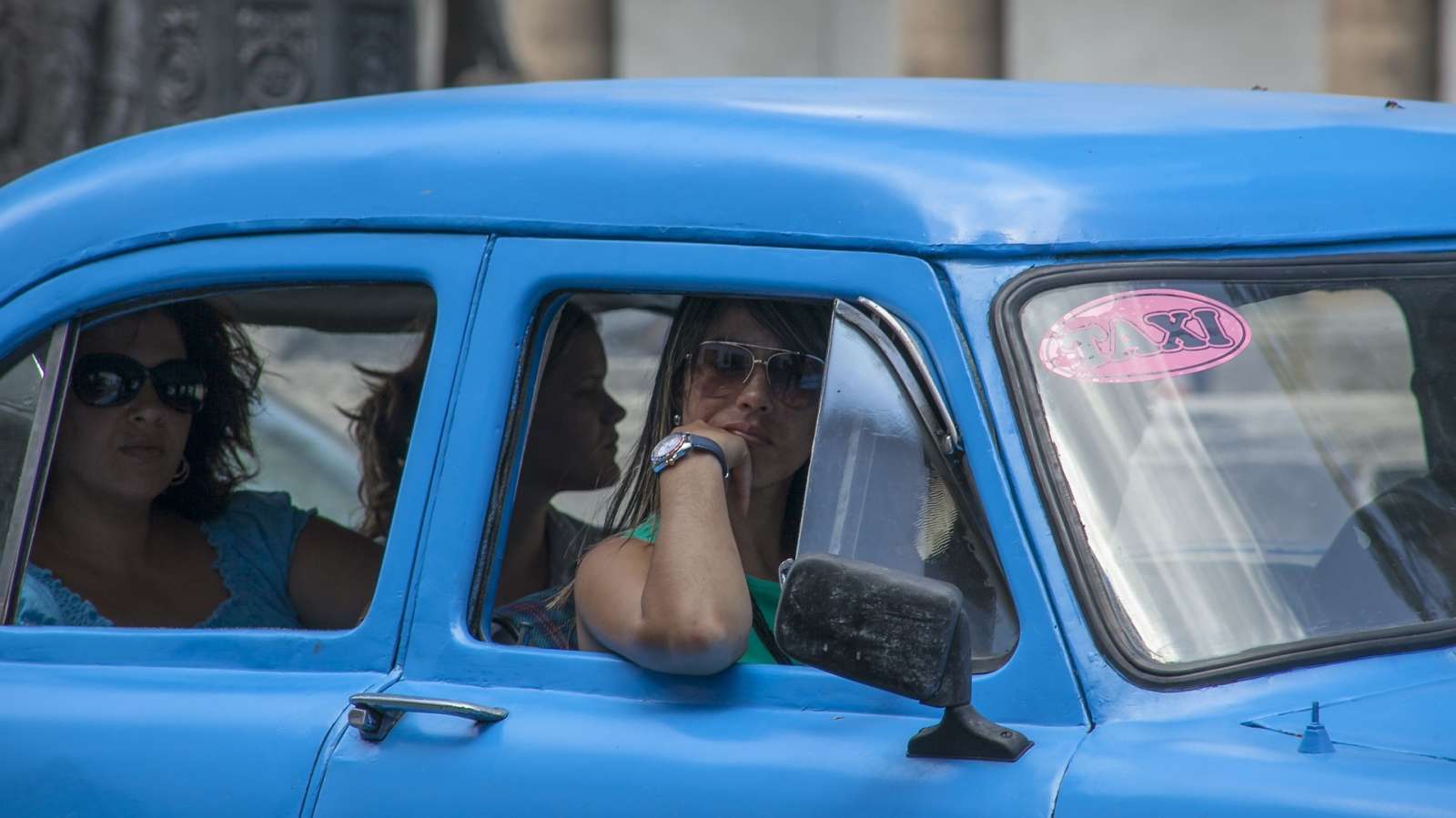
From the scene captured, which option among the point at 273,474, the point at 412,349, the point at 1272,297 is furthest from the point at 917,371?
the point at 273,474

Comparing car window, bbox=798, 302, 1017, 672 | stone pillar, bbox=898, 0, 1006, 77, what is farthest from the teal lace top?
stone pillar, bbox=898, 0, 1006, 77

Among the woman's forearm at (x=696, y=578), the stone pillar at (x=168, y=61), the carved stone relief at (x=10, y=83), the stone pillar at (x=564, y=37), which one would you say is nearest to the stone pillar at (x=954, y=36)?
the stone pillar at (x=564, y=37)

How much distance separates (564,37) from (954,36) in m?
4.04

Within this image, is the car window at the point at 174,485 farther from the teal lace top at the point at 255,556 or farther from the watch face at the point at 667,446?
the watch face at the point at 667,446

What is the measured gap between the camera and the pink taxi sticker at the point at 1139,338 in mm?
1948

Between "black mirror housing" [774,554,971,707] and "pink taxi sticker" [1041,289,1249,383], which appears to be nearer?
Result: "black mirror housing" [774,554,971,707]

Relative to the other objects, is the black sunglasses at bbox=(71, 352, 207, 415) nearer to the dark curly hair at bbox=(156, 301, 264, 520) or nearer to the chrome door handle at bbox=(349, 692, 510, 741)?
the dark curly hair at bbox=(156, 301, 264, 520)

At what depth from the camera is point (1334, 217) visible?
6.81 ft

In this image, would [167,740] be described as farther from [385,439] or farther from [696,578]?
[385,439]

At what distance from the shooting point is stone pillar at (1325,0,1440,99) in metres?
16.8

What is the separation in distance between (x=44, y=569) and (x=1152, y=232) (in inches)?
64.2

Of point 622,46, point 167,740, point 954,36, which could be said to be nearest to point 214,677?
point 167,740

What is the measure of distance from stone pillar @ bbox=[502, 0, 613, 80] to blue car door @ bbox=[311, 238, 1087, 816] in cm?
1506

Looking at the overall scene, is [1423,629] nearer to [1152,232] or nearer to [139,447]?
[1152,232]
